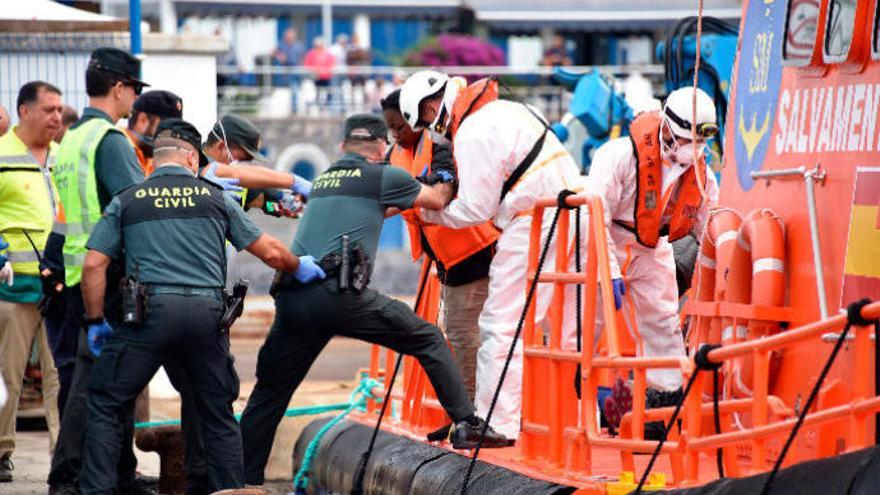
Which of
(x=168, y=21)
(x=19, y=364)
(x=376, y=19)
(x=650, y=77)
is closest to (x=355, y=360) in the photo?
(x=19, y=364)

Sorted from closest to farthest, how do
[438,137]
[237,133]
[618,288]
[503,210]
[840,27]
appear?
[840,27] → [618,288] → [503,210] → [438,137] → [237,133]

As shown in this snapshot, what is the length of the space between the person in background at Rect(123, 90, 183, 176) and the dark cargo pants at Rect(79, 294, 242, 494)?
183 centimetres

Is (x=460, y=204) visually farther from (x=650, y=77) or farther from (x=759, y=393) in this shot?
(x=650, y=77)

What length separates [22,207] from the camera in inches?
436

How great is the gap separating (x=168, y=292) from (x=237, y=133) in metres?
2.20

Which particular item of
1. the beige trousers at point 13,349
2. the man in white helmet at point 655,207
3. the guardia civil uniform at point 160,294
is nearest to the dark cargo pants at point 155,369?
the guardia civil uniform at point 160,294

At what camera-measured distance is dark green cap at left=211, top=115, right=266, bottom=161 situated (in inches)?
423

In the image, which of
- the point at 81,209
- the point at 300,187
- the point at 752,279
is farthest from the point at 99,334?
the point at 752,279

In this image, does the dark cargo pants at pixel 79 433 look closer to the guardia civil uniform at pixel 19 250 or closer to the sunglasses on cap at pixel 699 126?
the guardia civil uniform at pixel 19 250

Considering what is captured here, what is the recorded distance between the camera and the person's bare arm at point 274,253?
899cm

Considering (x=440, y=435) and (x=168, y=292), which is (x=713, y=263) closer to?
(x=440, y=435)

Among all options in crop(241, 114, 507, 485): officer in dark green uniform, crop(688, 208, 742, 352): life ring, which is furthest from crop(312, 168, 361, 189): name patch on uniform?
crop(688, 208, 742, 352): life ring

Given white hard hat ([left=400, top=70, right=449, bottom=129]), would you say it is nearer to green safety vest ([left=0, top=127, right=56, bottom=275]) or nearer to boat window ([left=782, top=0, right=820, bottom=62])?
boat window ([left=782, top=0, right=820, bottom=62])

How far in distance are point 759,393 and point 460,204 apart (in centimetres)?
253
